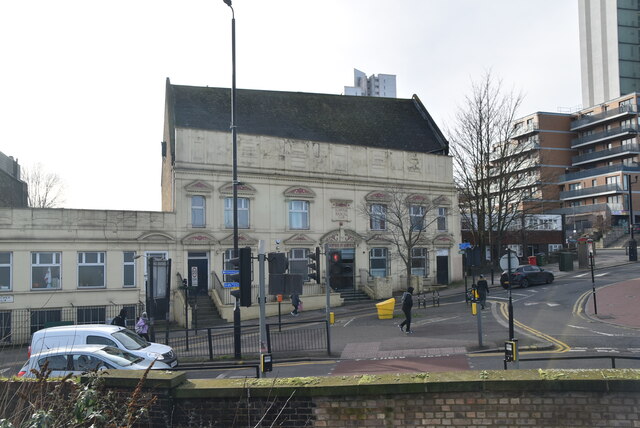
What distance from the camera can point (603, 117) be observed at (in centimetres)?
7488

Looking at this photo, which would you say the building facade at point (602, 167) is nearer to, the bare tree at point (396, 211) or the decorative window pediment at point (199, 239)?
the bare tree at point (396, 211)

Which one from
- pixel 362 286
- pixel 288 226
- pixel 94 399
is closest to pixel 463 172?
pixel 362 286

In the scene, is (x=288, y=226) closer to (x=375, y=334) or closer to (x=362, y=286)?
(x=362, y=286)

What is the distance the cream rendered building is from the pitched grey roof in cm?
11

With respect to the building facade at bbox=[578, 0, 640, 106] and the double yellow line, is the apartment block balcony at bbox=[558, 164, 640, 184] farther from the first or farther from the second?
the double yellow line

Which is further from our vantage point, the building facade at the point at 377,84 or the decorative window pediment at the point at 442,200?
the building facade at the point at 377,84

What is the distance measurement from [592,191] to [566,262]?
37415mm

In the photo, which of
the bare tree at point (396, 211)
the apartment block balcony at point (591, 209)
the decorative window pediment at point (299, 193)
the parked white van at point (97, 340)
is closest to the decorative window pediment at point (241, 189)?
the decorative window pediment at point (299, 193)

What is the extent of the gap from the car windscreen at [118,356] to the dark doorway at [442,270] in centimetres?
2678

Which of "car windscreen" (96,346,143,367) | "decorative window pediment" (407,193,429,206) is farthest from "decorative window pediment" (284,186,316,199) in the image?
"car windscreen" (96,346,143,367)

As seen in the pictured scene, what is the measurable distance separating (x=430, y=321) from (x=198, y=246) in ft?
43.8

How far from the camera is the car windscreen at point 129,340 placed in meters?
14.4

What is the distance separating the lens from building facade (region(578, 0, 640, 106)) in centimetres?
8638

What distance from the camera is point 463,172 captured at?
41.4 meters
